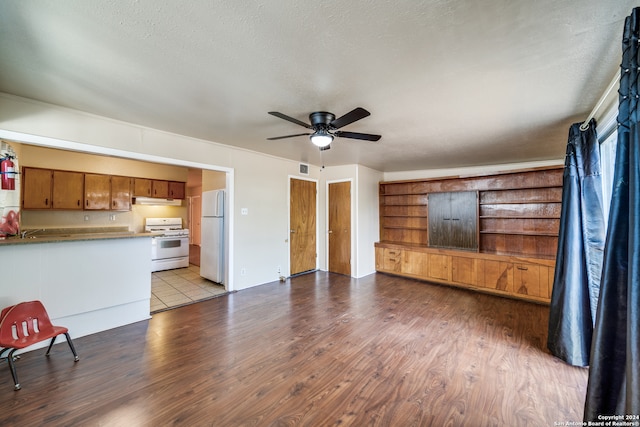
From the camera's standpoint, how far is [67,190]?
182 inches

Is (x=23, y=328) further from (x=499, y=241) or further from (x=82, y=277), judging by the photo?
(x=499, y=241)

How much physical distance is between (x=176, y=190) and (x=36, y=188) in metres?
2.28

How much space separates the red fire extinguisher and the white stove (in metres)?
3.07

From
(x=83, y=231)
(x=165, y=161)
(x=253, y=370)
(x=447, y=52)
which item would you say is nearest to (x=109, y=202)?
(x=83, y=231)

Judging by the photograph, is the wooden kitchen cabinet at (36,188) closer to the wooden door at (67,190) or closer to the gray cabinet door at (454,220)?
the wooden door at (67,190)

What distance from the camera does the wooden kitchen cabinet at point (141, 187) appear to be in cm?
540

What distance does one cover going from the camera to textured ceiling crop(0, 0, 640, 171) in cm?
130

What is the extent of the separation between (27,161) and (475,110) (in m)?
7.01

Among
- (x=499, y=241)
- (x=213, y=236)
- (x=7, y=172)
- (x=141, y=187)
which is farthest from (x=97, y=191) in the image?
(x=499, y=241)

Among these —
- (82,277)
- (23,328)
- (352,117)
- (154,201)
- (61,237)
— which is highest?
(352,117)

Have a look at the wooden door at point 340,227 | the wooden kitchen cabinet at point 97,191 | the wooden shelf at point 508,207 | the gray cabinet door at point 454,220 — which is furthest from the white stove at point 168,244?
the gray cabinet door at point 454,220

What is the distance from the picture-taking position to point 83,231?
4.89 m

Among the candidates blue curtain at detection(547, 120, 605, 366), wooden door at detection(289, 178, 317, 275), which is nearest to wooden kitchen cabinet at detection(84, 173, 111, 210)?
wooden door at detection(289, 178, 317, 275)

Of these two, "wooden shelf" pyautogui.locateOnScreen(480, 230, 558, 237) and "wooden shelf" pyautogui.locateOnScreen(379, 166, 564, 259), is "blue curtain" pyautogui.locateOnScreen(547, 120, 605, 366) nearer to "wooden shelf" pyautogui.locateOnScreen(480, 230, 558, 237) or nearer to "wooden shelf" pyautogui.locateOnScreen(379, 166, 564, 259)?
"wooden shelf" pyautogui.locateOnScreen(379, 166, 564, 259)
